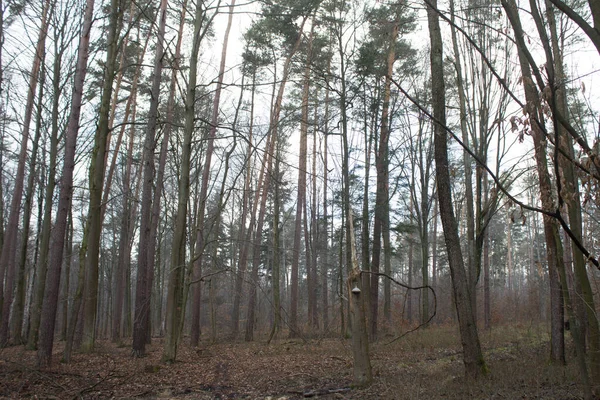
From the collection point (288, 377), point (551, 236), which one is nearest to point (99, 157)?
point (288, 377)

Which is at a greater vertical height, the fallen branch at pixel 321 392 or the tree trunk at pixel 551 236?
the tree trunk at pixel 551 236

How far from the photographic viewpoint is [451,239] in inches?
290

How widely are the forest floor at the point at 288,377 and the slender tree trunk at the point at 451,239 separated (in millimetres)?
400

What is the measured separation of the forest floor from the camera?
6273 millimetres

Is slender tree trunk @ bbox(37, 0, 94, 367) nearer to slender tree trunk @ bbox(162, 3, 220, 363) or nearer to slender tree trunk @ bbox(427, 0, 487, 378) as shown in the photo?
slender tree trunk @ bbox(162, 3, 220, 363)

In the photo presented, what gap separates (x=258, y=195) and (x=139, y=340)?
33.1ft

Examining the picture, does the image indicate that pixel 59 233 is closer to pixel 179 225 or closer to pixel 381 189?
pixel 179 225

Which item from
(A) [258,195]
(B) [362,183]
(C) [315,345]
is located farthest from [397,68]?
(C) [315,345]

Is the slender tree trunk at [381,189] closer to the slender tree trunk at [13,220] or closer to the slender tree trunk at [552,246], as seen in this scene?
the slender tree trunk at [552,246]

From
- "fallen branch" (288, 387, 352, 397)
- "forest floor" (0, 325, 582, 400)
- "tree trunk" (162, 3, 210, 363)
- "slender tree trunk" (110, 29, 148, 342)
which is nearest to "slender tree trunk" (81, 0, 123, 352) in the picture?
"tree trunk" (162, 3, 210, 363)

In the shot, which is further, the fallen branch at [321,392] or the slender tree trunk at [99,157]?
the slender tree trunk at [99,157]

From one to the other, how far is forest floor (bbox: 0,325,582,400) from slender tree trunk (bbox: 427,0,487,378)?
0.40 meters

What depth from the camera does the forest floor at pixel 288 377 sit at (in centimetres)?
627

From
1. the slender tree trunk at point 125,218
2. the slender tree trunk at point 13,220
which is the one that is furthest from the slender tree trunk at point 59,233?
the slender tree trunk at point 125,218
